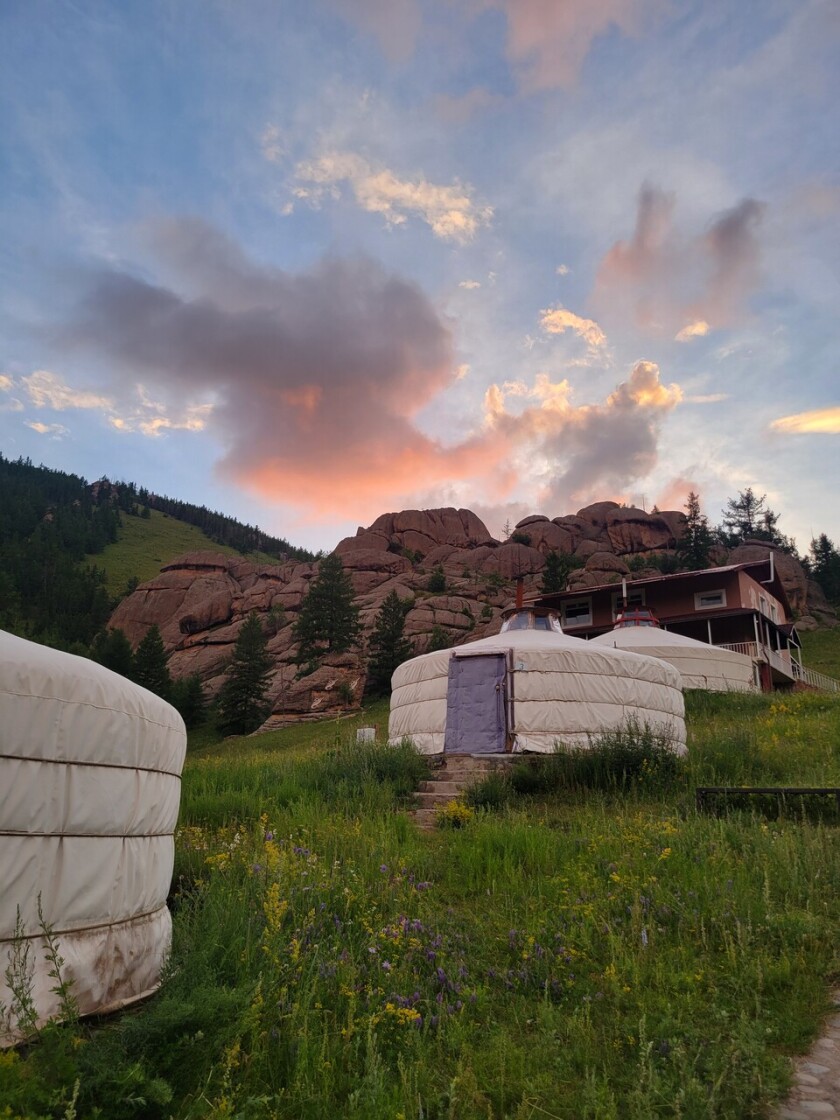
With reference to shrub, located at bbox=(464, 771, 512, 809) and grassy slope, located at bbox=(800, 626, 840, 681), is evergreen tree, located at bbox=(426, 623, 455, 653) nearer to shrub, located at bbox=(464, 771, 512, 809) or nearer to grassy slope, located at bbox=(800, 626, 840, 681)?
grassy slope, located at bbox=(800, 626, 840, 681)

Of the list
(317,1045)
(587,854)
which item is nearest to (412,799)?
(587,854)

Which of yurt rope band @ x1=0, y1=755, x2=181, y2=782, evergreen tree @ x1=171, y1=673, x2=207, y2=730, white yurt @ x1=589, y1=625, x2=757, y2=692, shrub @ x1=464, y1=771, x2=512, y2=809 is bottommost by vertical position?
shrub @ x1=464, y1=771, x2=512, y2=809

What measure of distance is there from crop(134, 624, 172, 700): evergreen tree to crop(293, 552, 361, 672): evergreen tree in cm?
622

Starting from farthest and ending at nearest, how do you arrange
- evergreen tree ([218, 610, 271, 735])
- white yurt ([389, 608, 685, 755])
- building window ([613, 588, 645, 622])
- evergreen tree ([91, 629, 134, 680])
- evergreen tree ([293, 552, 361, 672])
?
evergreen tree ([91, 629, 134, 680]), evergreen tree ([293, 552, 361, 672]), evergreen tree ([218, 610, 271, 735]), building window ([613, 588, 645, 622]), white yurt ([389, 608, 685, 755])

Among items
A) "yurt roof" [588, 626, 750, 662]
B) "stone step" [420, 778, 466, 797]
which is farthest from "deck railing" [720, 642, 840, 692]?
"stone step" [420, 778, 466, 797]

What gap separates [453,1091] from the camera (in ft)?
8.80

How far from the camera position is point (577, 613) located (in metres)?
28.9

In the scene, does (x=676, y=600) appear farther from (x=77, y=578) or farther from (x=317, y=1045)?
(x=77, y=578)

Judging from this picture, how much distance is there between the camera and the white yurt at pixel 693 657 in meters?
20.7

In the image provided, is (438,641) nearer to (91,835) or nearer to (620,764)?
(620,764)

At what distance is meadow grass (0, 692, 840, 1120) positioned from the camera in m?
Result: 2.61

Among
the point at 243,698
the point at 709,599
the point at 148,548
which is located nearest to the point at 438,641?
the point at 243,698

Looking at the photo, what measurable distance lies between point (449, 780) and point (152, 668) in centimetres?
2818

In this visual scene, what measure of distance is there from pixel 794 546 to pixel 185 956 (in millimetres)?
62620
